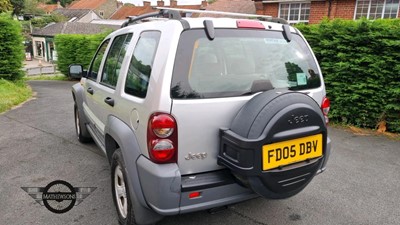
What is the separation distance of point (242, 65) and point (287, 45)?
536mm

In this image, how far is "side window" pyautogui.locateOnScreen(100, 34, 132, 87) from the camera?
3113 millimetres

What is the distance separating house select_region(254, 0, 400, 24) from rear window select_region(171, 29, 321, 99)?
11231mm

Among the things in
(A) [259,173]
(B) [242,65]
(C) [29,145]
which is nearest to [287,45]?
(B) [242,65]

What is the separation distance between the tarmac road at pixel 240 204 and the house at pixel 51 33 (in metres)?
34.8

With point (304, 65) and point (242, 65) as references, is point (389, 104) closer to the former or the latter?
point (304, 65)

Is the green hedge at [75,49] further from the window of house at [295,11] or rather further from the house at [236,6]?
the window of house at [295,11]

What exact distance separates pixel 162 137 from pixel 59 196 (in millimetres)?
1985

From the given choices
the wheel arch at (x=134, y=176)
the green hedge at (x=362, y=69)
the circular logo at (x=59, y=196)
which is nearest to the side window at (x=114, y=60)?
the wheel arch at (x=134, y=176)

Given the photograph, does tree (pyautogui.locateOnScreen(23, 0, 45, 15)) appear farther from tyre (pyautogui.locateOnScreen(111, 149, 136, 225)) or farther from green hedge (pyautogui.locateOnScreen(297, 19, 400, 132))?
tyre (pyautogui.locateOnScreen(111, 149, 136, 225))

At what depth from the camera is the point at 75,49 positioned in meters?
16.6

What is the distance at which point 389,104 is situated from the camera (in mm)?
5770

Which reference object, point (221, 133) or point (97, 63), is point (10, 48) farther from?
point (221, 133)

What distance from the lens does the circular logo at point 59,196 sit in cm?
323

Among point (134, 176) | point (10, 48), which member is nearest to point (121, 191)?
point (134, 176)
